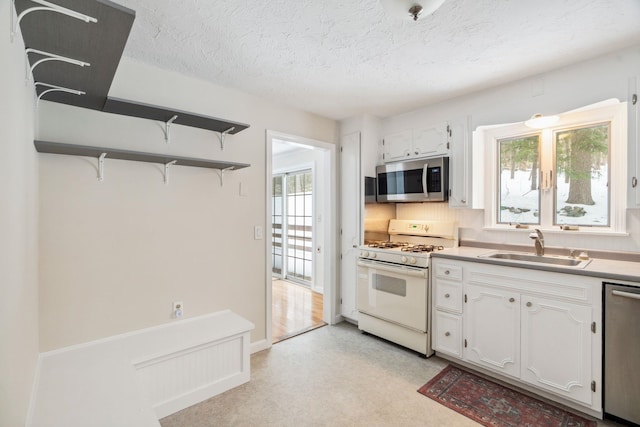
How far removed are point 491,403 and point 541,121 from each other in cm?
216

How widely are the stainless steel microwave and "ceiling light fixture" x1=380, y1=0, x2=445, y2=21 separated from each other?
1834mm

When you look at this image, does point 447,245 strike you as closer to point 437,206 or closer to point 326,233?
point 437,206

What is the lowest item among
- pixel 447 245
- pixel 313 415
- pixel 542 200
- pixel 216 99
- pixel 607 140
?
pixel 313 415

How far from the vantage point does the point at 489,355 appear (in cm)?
235

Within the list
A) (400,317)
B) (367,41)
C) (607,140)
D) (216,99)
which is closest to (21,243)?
(216,99)

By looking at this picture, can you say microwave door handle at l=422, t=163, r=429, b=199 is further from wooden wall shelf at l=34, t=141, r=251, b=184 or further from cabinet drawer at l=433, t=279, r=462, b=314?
wooden wall shelf at l=34, t=141, r=251, b=184

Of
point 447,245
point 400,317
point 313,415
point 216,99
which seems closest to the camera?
point 313,415

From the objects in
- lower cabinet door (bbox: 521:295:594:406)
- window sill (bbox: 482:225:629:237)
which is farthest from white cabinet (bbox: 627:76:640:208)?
lower cabinet door (bbox: 521:295:594:406)

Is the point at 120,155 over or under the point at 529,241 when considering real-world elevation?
over

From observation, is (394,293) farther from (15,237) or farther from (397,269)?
(15,237)

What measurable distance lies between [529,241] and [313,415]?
2.26 m

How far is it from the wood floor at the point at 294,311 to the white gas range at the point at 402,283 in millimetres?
692

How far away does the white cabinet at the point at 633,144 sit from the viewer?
6.75 feet

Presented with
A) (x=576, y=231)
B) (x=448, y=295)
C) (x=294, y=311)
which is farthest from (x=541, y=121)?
(x=294, y=311)
